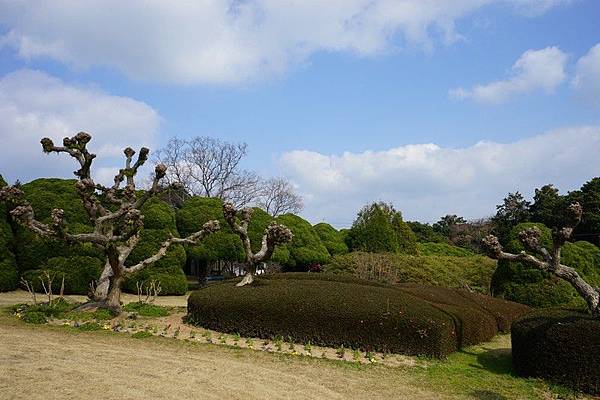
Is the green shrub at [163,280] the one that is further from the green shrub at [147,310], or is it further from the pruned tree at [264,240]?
the pruned tree at [264,240]

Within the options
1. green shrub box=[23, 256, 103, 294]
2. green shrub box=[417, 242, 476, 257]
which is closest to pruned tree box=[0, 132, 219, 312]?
green shrub box=[23, 256, 103, 294]

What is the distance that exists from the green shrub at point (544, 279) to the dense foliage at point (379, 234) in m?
9.44

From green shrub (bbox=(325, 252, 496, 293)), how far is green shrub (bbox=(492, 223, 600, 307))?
3.33 m

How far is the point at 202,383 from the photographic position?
597 cm

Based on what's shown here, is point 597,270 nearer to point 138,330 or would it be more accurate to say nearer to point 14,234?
point 138,330

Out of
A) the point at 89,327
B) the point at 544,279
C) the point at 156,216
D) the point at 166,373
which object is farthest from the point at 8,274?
the point at 544,279

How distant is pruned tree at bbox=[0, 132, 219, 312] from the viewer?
9.90m

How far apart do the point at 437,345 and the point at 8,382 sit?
6.03 m

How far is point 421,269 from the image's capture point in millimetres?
19516

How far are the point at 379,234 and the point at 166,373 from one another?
19827 millimetres

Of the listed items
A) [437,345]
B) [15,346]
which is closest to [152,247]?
[15,346]

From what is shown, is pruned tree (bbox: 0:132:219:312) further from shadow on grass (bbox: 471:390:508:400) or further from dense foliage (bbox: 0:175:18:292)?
shadow on grass (bbox: 471:390:508:400)

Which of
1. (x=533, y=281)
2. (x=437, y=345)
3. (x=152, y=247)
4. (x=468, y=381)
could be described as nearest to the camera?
(x=468, y=381)

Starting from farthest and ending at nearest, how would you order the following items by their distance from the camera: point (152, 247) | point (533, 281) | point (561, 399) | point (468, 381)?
1. point (152, 247)
2. point (533, 281)
3. point (468, 381)
4. point (561, 399)
